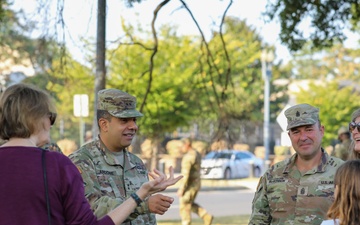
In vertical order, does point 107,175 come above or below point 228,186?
above

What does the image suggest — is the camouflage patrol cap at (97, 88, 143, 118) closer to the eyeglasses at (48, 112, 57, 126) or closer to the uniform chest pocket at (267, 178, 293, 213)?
the uniform chest pocket at (267, 178, 293, 213)

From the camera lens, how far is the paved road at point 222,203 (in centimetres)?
2103

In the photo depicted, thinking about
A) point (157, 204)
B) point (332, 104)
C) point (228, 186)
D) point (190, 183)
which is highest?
point (157, 204)

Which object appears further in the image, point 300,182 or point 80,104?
point 80,104

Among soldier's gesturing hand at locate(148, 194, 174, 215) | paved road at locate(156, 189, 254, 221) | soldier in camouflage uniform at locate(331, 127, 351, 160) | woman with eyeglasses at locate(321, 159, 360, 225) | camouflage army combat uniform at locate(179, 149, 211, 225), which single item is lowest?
paved road at locate(156, 189, 254, 221)

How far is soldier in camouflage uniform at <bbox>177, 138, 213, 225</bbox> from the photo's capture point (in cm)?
1498

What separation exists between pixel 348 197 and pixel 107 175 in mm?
2175

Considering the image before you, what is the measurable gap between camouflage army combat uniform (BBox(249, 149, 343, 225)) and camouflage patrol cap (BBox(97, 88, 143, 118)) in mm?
1079

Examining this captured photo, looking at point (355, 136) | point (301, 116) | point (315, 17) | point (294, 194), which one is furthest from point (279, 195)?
point (315, 17)

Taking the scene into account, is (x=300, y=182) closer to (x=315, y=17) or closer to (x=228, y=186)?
(x=315, y=17)

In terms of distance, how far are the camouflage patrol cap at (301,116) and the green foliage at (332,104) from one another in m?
38.3

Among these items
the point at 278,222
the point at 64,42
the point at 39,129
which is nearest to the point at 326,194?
the point at 278,222

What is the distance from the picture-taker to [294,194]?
5.68m

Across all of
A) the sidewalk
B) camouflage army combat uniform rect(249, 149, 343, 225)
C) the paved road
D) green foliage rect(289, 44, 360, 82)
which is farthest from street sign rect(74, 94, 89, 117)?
green foliage rect(289, 44, 360, 82)
